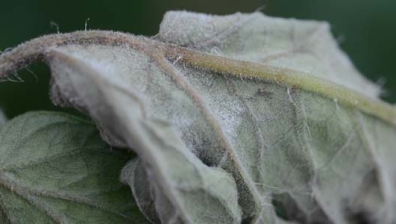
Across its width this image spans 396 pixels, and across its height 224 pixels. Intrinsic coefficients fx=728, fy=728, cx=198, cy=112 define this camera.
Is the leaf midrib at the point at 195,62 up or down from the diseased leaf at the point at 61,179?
up

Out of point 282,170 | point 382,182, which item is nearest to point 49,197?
point 282,170

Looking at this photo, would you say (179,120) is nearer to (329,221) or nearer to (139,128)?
(139,128)

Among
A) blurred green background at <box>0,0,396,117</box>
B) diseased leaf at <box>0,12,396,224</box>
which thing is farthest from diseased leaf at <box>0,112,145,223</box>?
blurred green background at <box>0,0,396,117</box>

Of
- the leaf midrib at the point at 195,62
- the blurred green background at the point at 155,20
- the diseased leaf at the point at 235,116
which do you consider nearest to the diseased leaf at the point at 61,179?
the diseased leaf at the point at 235,116

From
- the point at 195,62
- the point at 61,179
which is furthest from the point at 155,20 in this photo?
the point at 61,179

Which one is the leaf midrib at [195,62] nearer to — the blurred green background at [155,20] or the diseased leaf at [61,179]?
the diseased leaf at [61,179]

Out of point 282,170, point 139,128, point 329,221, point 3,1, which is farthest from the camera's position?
point 3,1
